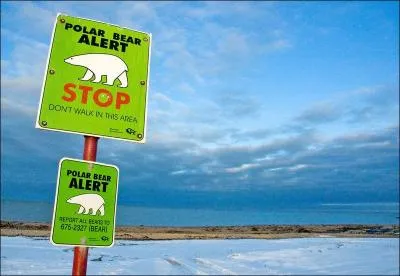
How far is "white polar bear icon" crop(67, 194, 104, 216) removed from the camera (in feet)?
7.68

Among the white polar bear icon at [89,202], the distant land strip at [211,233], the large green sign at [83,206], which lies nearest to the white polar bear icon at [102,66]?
the large green sign at [83,206]

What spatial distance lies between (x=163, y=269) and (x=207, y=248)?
11.9ft

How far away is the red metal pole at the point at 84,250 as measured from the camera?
2.35 m

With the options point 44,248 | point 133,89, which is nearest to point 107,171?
point 133,89

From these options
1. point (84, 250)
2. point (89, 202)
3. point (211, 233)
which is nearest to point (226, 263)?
point (84, 250)

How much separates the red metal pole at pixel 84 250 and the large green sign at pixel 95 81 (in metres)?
0.07

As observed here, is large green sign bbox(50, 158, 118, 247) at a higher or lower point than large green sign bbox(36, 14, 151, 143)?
lower

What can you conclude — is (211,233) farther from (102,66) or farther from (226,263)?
(102,66)

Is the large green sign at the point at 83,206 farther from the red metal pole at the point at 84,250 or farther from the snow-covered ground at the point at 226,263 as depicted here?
the snow-covered ground at the point at 226,263

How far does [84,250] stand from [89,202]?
1.07ft

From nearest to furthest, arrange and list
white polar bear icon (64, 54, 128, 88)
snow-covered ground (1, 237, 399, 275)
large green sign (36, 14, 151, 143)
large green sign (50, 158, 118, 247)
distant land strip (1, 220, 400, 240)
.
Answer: large green sign (50, 158, 118, 247)
large green sign (36, 14, 151, 143)
white polar bear icon (64, 54, 128, 88)
snow-covered ground (1, 237, 399, 275)
distant land strip (1, 220, 400, 240)

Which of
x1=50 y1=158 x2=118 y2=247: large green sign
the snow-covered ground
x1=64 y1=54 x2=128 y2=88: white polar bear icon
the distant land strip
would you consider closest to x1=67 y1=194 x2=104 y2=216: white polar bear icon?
x1=50 y1=158 x2=118 y2=247: large green sign

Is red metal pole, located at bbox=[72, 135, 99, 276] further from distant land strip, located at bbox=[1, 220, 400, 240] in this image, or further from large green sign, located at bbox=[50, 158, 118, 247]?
distant land strip, located at bbox=[1, 220, 400, 240]

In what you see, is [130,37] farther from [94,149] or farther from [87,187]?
[87,187]
